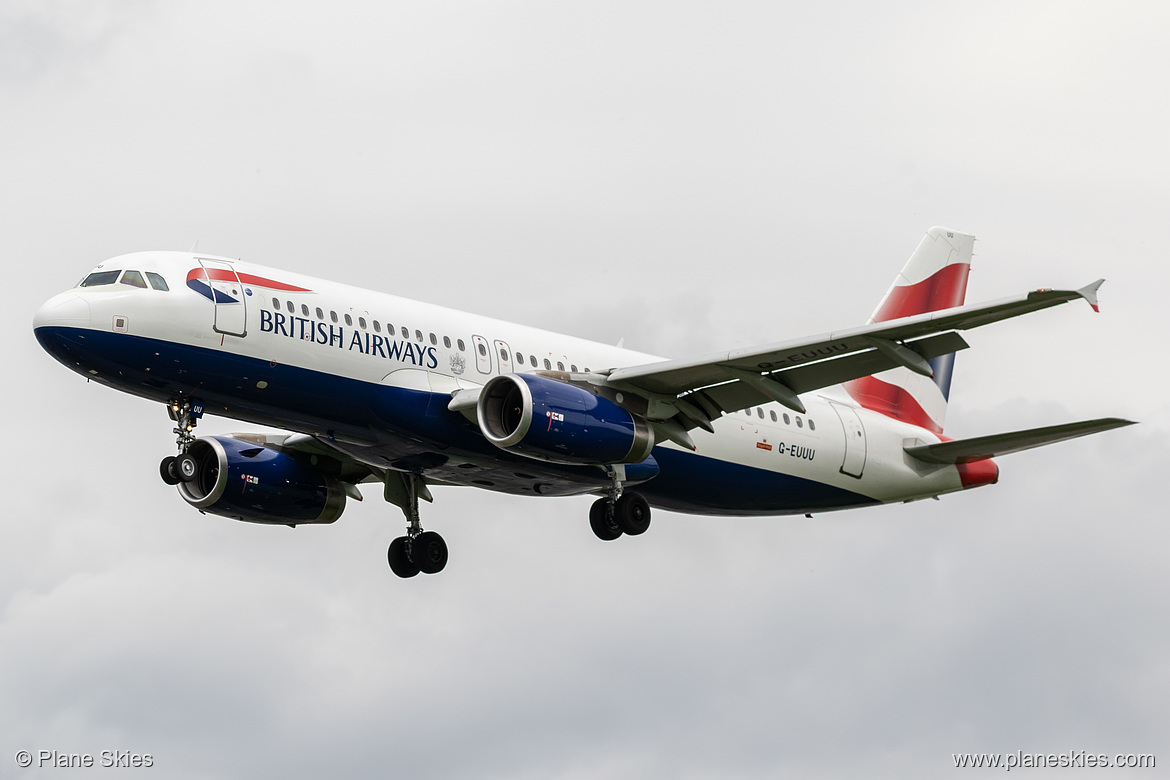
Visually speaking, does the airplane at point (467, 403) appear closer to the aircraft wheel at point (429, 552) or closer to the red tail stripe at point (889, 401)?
the aircraft wheel at point (429, 552)

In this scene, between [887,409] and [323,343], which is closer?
[323,343]

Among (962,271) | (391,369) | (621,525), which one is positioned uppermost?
(962,271)

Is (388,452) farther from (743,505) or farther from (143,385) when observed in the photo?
(743,505)

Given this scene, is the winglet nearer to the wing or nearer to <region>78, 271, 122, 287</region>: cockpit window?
the wing

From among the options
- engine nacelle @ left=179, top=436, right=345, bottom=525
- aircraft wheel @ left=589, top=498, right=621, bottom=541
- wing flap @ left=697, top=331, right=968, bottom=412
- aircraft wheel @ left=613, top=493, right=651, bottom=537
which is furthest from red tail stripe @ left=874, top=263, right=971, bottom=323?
engine nacelle @ left=179, top=436, right=345, bottom=525

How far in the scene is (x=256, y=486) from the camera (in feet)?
124

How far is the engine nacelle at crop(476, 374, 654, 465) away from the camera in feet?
103

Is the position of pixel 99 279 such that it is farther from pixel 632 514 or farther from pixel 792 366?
pixel 792 366

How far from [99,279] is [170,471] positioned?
3.99 meters

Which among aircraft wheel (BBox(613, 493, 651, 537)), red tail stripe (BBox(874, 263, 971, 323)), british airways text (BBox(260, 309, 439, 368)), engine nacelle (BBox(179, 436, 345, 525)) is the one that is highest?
red tail stripe (BBox(874, 263, 971, 323))

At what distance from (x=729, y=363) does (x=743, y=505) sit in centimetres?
734

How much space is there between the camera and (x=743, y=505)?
38438 mm

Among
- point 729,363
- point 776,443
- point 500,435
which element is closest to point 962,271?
point 776,443

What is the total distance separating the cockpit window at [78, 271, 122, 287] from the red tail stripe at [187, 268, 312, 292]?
4.68 feet
